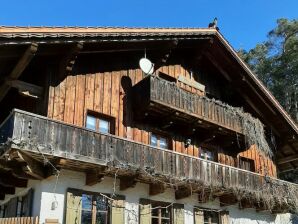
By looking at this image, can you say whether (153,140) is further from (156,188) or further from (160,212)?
(160,212)

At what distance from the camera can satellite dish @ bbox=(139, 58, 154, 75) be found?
57.1 ft

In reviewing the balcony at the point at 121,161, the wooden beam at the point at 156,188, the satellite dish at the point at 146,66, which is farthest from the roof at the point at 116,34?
the wooden beam at the point at 156,188

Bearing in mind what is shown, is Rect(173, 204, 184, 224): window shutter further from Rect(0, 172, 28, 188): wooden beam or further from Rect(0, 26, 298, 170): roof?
Rect(0, 26, 298, 170): roof

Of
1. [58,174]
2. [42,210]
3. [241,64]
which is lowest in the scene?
[42,210]

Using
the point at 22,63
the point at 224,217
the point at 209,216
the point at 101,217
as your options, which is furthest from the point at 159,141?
the point at 22,63

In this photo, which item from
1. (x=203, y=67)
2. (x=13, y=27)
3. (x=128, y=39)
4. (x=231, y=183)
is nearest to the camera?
(x=13, y=27)

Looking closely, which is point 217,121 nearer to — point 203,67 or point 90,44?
point 203,67

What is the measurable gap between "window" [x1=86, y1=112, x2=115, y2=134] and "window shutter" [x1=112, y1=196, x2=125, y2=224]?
8.17 ft

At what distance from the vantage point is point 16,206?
14.9 meters

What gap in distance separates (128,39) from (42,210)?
6780 mm

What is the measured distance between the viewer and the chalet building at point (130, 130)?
13.5 metres

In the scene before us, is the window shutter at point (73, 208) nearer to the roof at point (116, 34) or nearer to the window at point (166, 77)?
the roof at point (116, 34)

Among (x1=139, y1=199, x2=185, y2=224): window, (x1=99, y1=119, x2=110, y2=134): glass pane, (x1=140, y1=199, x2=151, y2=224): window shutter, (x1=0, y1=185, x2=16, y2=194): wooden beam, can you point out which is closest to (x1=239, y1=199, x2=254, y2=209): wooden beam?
(x1=139, y1=199, x2=185, y2=224): window

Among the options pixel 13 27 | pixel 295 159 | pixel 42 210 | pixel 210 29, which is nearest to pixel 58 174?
pixel 42 210
